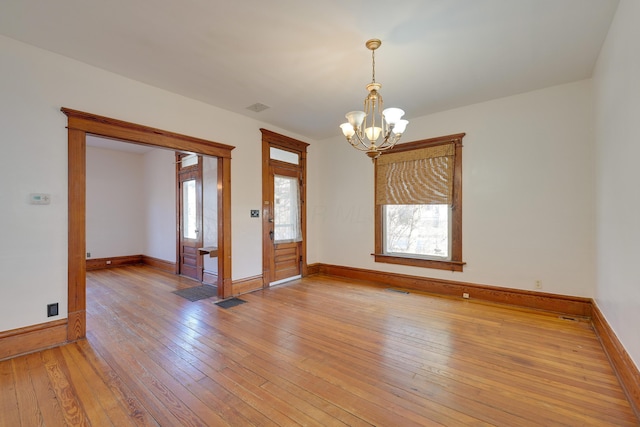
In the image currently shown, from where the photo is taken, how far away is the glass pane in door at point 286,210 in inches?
207

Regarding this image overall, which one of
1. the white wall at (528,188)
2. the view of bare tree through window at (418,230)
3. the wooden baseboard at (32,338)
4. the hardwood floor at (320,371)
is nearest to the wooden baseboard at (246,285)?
the hardwood floor at (320,371)

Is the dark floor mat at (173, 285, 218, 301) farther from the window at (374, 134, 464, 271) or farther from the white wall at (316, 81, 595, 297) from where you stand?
the white wall at (316, 81, 595, 297)

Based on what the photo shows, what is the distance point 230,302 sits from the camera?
4.11 meters

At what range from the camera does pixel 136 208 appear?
23.7ft

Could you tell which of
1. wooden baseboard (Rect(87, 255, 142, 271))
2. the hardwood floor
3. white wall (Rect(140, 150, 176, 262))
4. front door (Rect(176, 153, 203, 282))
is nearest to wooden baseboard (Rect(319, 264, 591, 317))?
the hardwood floor

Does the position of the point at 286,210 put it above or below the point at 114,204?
below

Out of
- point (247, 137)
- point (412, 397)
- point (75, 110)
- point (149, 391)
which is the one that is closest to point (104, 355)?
point (149, 391)

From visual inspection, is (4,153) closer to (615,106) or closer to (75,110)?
(75,110)

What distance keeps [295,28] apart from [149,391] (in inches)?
124

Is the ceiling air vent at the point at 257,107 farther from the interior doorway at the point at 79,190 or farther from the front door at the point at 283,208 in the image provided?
the interior doorway at the point at 79,190

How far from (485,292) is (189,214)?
558 cm

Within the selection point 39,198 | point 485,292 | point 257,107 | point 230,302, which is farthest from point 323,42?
point 485,292

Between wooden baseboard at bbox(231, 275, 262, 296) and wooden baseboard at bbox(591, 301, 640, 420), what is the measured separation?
4302 millimetres

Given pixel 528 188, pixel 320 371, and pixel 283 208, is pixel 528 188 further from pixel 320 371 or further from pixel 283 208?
pixel 283 208
